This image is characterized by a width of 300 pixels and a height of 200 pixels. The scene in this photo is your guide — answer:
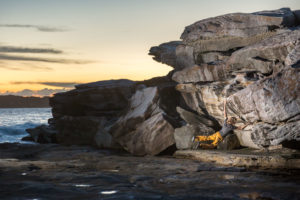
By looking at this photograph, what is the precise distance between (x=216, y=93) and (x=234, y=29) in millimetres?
3368

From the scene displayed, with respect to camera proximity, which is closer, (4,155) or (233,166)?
(233,166)

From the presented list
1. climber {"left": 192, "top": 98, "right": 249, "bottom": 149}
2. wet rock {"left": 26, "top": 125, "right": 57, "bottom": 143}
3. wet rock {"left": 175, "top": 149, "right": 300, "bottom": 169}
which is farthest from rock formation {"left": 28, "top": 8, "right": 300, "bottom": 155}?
wet rock {"left": 26, "top": 125, "right": 57, "bottom": 143}

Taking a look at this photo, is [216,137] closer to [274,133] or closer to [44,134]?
[274,133]

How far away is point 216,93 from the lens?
1411cm

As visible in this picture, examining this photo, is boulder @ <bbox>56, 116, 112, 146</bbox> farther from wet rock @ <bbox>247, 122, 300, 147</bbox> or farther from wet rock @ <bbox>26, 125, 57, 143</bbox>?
wet rock @ <bbox>247, 122, 300, 147</bbox>

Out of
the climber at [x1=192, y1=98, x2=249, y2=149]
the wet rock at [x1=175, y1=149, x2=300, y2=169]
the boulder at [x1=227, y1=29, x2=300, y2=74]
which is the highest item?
the boulder at [x1=227, y1=29, x2=300, y2=74]

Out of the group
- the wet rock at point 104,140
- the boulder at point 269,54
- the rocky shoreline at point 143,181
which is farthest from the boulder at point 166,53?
the rocky shoreline at point 143,181

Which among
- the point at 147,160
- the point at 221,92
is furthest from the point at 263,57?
the point at 147,160

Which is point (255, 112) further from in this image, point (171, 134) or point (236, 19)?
point (236, 19)

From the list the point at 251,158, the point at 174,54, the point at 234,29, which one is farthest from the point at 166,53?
the point at 251,158

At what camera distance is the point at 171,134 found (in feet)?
45.6

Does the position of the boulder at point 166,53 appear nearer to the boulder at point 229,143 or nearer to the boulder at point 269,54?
the boulder at point 269,54

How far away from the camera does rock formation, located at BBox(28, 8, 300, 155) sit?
10.9 meters

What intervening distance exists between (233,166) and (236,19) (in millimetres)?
7882
